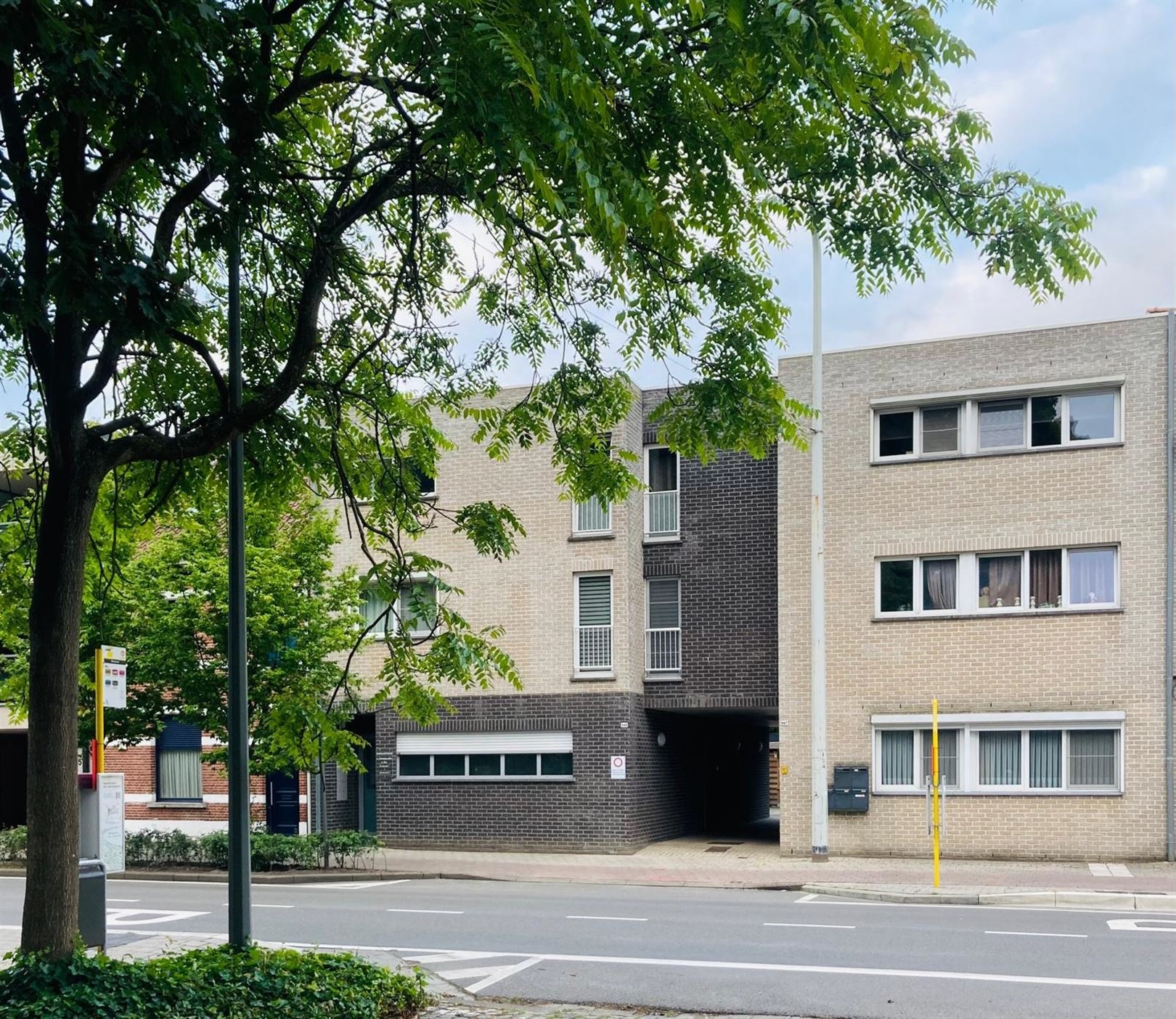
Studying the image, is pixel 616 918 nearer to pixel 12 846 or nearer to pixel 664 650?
pixel 664 650

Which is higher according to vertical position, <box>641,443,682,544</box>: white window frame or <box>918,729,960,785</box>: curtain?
<box>641,443,682,544</box>: white window frame

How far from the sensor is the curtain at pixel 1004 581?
76.3 ft

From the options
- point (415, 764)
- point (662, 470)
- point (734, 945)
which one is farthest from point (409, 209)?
point (415, 764)

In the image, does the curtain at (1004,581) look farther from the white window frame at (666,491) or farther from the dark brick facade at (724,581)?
the white window frame at (666,491)

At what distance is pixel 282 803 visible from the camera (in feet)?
95.8

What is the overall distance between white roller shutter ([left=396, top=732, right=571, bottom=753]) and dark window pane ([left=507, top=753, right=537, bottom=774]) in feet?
0.31

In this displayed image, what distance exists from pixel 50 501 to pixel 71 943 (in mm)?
2488

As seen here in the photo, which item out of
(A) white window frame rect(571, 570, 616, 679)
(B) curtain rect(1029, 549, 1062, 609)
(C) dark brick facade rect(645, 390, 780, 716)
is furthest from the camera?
(A) white window frame rect(571, 570, 616, 679)

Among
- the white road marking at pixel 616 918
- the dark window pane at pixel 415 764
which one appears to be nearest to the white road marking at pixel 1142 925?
the white road marking at pixel 616 918

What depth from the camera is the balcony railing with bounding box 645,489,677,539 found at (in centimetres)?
2684

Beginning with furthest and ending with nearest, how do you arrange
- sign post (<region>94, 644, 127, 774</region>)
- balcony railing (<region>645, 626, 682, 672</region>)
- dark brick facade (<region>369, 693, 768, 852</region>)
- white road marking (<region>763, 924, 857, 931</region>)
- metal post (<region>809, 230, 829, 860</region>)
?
1. balcony railing (<region>645, 626, 682, 672</region>)
2. dark brick facade (<region>369, 693, 768, 852</region>)
3. metal post (<region>809, 230, 829, 860</region>)
4. white road marking (<region>763, 924, 857, 931</region>)
5. sign post (<region>94, 644, 127, 774</region>)

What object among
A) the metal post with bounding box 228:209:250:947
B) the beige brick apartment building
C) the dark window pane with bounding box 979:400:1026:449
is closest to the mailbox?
the beige brick apartment building

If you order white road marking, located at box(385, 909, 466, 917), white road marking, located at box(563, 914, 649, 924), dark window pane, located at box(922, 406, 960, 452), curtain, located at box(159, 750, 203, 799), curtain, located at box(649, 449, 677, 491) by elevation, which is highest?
dark window pane, located at box(922, 406, 960, 452)

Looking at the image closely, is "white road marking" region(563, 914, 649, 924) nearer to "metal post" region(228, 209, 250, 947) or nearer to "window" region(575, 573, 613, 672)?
"metal post" region(228, 209, 250, 947)
